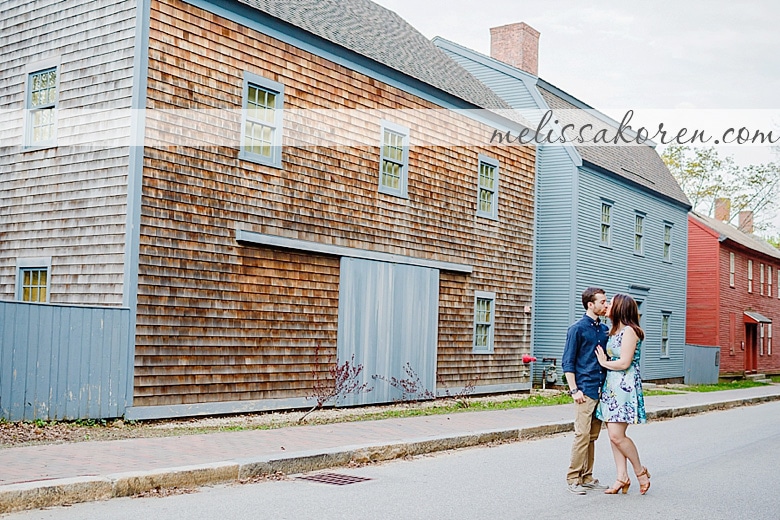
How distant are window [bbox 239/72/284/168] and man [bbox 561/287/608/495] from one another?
7003 millimetres

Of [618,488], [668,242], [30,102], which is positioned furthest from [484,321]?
[668,242]

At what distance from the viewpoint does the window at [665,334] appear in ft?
96.4

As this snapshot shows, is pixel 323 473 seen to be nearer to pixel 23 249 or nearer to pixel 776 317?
pixel 23 249

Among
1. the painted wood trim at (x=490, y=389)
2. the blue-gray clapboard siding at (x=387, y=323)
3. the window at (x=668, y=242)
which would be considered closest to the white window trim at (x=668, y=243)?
the window at (x=668, y=242)

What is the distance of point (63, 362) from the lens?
10.9m

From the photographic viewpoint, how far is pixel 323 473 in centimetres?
880

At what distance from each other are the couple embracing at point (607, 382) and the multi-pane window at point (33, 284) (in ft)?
26.4

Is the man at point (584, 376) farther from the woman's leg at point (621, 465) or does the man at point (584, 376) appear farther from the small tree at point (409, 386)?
the small tree at point (409, 386)

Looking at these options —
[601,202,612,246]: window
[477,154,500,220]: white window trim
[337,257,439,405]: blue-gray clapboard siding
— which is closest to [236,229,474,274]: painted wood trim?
[337,257,439,405]: blue-gray clapboard siding

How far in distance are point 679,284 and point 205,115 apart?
2218cm

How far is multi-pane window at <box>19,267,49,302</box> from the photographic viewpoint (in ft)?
41.5

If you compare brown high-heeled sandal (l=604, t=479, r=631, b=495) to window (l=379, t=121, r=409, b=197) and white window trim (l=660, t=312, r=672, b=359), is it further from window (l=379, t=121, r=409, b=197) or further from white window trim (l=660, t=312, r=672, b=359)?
white window trim (l=660, t=312, r=672, b=359)

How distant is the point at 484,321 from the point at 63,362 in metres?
10.5

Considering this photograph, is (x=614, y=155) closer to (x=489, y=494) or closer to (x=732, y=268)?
(x=732, y=268)
